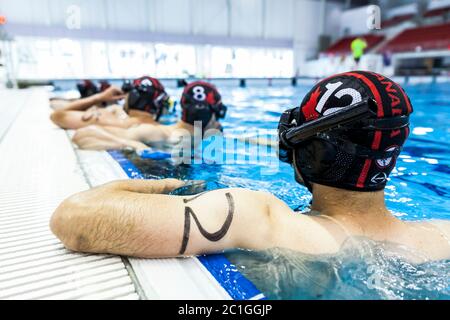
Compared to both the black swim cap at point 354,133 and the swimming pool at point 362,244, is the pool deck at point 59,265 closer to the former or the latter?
the swimming pool at point 362,244

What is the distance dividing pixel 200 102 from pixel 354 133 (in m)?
3.13

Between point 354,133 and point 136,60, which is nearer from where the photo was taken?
point 354,133

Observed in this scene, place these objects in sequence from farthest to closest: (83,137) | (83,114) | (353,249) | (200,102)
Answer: (83,114)
(200,102)
(83,137)
(353,249)

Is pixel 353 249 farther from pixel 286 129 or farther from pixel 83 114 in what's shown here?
pixel 83 114

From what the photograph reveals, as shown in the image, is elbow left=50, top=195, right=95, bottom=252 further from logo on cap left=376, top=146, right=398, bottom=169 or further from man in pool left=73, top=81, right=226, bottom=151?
man in pool left=73, top=81, right=226, bottom=151

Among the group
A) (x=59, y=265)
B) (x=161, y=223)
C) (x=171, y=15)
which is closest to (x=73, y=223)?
(x=59, y=265)

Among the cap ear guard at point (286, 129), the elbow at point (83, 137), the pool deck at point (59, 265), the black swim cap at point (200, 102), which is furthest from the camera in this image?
the black swim cap at point (200, 102)

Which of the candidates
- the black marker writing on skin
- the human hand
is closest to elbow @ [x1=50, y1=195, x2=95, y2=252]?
the black marker writing on skin

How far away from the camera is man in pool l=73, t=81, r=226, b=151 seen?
3.98 metres

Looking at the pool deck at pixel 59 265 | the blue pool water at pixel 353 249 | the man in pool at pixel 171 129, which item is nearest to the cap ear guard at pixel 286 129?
the blue pool water at pixel 353 249

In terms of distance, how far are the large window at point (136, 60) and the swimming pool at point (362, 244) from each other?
62.7 ft

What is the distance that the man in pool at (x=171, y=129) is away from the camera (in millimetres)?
3982

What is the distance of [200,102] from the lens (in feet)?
14.3

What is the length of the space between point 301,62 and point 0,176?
28311 millimetres
